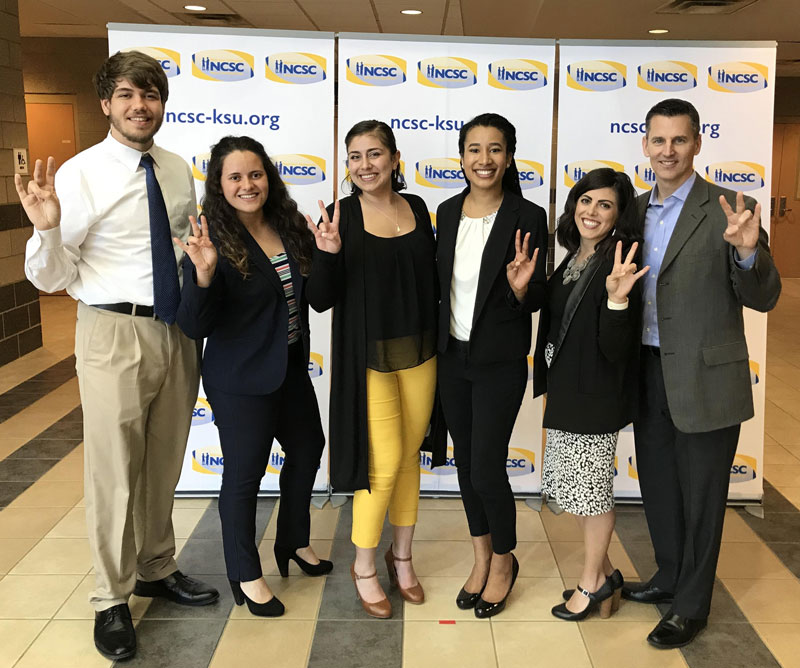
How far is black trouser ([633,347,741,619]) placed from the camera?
8.51ft

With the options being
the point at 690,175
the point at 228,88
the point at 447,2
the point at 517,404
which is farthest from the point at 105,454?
the point at 447,2

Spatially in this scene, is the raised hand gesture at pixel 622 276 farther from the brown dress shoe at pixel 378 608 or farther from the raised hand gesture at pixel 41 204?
the raised hand gesture at pixel 41 204

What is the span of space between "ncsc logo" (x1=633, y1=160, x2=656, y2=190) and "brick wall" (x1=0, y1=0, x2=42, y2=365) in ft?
18.0

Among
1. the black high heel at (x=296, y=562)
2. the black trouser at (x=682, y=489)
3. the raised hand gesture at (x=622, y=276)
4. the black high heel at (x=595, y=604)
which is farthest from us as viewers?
the black high heel at (x=296, y=562)

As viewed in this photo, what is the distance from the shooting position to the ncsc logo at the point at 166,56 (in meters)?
3.53

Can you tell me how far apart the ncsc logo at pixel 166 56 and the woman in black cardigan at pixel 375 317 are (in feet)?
4.36

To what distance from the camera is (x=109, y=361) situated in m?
2.50

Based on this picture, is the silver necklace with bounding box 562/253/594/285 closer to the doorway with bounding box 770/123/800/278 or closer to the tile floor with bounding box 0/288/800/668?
the tile floor with bounding box 0/288/800/668

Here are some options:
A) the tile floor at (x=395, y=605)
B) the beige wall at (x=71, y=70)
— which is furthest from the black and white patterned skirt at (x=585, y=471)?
the beige wall at (x=71, y=70)

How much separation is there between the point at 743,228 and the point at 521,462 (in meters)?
1.94

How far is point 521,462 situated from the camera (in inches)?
156

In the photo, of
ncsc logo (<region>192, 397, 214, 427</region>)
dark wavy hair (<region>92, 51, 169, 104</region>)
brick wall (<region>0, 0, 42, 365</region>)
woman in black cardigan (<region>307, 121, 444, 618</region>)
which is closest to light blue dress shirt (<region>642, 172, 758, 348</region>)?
woman in black cardigan (<region>307, 121, 444, 618</region>)

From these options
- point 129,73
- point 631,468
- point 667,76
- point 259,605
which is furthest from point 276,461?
point 667,76

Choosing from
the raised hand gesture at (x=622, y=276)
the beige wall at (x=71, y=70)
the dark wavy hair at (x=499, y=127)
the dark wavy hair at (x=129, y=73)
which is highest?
the beige wall at (x=71, y=70)
